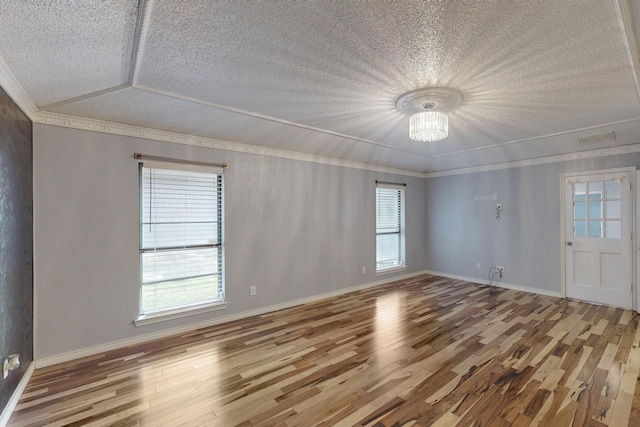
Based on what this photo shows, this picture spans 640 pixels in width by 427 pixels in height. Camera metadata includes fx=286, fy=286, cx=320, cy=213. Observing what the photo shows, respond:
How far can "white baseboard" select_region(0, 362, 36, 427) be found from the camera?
1915 mm

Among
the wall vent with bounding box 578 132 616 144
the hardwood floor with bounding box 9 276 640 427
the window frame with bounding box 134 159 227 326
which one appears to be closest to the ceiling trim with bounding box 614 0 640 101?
the wall vent with bounding box 578 132 616 144

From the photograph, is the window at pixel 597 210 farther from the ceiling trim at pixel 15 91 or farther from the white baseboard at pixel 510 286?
the ceiling trim at pixel 15 91

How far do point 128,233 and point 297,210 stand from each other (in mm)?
2205

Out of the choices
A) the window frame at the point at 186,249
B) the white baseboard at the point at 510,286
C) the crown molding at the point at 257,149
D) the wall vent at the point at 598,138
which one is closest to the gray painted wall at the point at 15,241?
the crown molding at the point at 257,149

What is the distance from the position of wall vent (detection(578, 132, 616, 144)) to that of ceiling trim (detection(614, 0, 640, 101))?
2.06 m

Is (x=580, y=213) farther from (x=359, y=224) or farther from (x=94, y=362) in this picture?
(x=94, y=362)

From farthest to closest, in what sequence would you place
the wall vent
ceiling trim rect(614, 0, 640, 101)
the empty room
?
the wall vent < the empty room < ceiling trim rect(614, 0, 640, 101)

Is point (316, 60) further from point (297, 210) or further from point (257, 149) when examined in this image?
point (297, 210)

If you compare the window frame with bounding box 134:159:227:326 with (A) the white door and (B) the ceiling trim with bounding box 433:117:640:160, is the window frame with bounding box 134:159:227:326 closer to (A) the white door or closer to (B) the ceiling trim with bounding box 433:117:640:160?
(B) the ceiling trim with bounding box 433:117:640:160

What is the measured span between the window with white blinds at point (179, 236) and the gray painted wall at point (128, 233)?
12cm

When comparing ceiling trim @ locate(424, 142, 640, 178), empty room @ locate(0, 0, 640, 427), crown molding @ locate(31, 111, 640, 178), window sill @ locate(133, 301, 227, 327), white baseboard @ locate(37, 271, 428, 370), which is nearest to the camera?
empty room @ locate(0, 0, 640, 427)

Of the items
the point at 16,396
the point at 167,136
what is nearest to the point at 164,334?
the point at 16,396

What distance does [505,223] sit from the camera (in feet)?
17.4

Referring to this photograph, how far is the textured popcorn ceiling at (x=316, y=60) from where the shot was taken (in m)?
1.53
